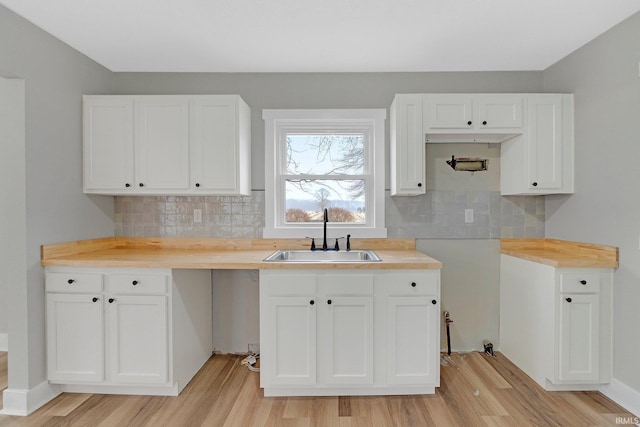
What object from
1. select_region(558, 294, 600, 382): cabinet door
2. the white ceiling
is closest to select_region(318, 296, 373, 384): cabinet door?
select_region(558, 294, 600, 382): cabinet door

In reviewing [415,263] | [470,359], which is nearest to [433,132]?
[415,263]

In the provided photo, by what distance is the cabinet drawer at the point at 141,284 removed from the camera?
7.22 feet

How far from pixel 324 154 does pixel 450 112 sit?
3.59ft

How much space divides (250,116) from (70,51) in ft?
4.50

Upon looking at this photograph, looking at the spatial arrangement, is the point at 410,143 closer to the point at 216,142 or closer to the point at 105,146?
the point at 216,142

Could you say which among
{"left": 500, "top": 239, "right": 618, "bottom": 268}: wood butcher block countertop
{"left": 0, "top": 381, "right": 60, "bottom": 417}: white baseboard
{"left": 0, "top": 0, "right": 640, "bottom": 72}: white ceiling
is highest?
{"left": 0, "top": 0, "right": 640, "bottom": 72}: white ceiling

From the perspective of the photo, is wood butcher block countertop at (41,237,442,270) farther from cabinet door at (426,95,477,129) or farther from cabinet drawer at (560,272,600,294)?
cabinet door at (426,95,477,129)

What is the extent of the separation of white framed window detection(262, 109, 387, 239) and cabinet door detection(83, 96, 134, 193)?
110cm

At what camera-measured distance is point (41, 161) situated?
2.22 metres

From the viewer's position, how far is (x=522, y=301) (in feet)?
8.57

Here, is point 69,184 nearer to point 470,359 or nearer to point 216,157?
point 216,157

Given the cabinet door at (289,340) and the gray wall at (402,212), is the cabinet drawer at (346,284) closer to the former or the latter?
the cabinet door at (289,340)

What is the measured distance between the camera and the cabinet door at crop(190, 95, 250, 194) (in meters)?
2.56

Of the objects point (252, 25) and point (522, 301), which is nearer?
point (252, 25)
